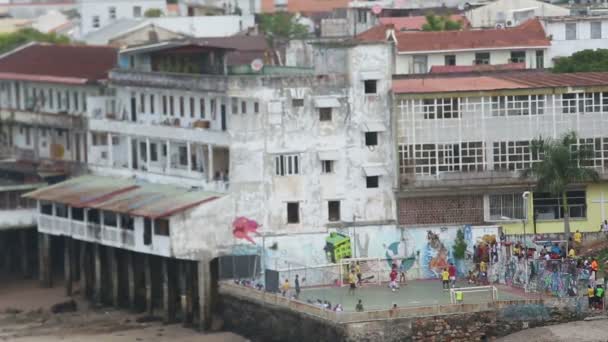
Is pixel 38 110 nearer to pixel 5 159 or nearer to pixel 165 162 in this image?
pixel 5 159

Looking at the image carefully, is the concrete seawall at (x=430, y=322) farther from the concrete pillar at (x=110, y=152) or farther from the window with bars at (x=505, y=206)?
the concrete pillar at (x=110, y=152)

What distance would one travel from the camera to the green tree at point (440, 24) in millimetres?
123188

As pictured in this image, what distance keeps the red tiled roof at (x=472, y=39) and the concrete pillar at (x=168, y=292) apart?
925 inches

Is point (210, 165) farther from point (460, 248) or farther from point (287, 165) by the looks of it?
point (460, 248)

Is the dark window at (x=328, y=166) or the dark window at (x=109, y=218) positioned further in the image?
the dark window at (x=109, y=218)

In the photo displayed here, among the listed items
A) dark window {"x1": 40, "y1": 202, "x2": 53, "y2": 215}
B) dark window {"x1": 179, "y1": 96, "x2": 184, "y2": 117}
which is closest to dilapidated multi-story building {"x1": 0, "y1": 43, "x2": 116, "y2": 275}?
dark window {"x1": 40, "y1": 202, "x2": 53, "y2": 215}

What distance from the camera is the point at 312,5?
169 metres

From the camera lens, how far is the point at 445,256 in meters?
90.8

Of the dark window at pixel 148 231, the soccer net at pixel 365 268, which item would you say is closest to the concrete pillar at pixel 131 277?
the dark window at pixel 148 231

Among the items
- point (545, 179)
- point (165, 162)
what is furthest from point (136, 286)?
point (545, 179)

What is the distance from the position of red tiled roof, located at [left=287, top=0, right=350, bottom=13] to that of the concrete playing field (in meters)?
79.7

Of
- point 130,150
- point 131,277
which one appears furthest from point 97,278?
point 130,150

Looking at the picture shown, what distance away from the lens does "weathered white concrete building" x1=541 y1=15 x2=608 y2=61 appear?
376 ft

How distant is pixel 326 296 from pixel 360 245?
519cm
